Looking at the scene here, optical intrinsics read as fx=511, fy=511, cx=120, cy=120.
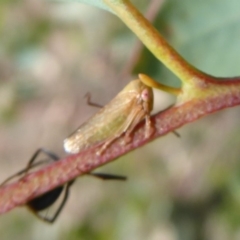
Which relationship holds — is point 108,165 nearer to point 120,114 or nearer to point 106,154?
point 120,114

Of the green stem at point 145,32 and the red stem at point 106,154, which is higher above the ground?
the green stem at point 145,32

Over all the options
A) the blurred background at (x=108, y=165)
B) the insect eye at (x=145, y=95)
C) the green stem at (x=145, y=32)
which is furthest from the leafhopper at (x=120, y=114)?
the blurred background at (x=108, y=165)

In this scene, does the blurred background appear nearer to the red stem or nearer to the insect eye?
the insect eye

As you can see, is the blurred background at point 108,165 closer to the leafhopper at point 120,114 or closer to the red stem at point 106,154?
the leafhopper at point 120,114

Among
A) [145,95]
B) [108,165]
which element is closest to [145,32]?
[145,95]

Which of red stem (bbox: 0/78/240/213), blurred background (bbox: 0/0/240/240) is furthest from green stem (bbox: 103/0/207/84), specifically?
blurred background (bbox: 0/0/240/240)

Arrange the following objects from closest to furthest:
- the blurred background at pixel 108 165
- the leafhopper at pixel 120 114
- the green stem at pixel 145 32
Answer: the green stem at pixel 145 32 < the leafhopper at pixel 120 114 < the blurred background at pixel 108 165
